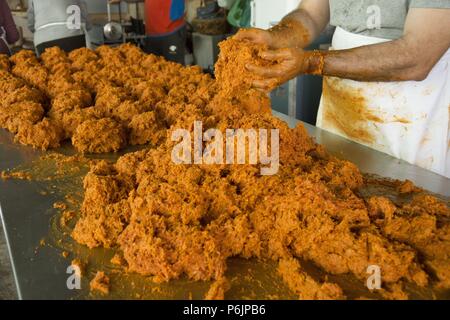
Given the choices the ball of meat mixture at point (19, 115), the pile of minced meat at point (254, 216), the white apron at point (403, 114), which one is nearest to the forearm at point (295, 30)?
the white apron at point (403, 114)

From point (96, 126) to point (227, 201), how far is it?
97 cm

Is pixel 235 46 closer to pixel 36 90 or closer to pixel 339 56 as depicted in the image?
pixel 339 56

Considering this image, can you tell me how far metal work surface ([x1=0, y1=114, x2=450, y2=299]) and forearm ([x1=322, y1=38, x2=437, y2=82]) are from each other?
37 centimetres

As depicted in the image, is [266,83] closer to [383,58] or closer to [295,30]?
[383,58]

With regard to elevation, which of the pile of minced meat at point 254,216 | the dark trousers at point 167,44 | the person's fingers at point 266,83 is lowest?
the dark trousers at point 167,44

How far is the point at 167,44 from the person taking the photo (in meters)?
5.80

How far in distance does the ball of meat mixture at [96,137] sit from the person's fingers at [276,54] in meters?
0.81

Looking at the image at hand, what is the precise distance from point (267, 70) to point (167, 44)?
14.2ft

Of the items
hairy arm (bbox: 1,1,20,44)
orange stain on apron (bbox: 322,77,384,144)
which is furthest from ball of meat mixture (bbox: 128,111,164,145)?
hairy arm (bbox: 1,1,20,44)

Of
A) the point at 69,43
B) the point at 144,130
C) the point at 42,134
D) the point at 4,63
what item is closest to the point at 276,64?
the point at 144,130

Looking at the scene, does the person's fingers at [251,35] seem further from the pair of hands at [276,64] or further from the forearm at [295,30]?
the forearm at [295,30]

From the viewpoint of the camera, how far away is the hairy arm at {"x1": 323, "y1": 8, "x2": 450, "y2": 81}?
1830 millimetres

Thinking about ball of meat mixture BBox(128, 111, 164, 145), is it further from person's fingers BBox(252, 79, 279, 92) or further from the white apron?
the white apron

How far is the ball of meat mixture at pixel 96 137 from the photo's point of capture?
2.06 meters
